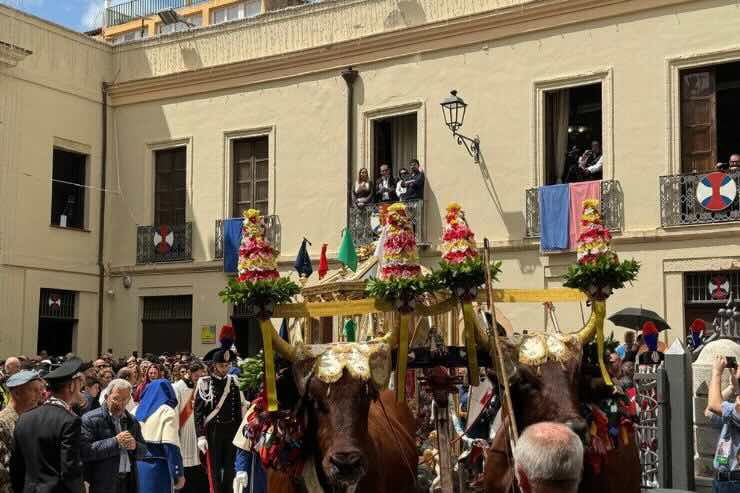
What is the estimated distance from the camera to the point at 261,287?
797cm

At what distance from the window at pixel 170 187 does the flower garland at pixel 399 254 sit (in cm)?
1854

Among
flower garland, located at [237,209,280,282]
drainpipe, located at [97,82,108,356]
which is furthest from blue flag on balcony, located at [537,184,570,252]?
flower garland, located at [237,209,280,282]

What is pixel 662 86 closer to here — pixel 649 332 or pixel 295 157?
pixel 649 332

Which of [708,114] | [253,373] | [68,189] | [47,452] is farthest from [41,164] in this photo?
[253,373]

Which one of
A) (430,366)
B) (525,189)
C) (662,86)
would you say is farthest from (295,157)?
(430,366)

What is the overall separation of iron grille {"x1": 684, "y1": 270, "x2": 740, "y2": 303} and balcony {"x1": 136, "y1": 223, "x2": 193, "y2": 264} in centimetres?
1124

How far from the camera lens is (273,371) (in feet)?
26.2

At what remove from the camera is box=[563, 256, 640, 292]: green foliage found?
8352mm

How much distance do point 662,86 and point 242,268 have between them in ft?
45.1

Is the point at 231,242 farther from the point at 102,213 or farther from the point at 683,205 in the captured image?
the point at 683,205

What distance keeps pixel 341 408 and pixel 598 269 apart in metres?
2.19

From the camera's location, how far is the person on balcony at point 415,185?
73.6 feet

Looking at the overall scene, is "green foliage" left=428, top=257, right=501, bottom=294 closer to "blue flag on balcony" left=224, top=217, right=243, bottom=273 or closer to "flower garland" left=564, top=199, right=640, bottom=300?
"flower garland" left=564, top=199, right=640, bottom=300

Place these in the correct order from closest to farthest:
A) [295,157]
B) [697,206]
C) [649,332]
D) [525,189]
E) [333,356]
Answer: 1. [333,356]
2. [649,332]
3. [697,206]
4. [525,189]
5. [295,157]
